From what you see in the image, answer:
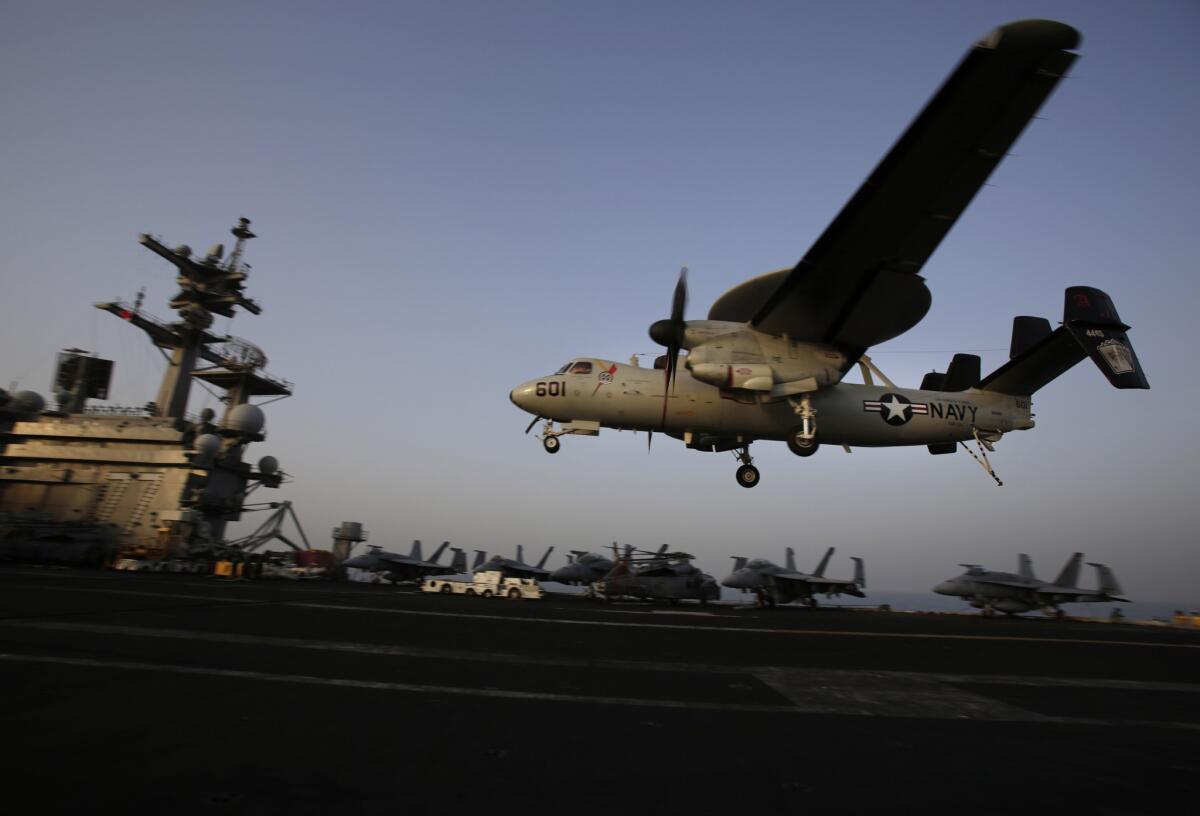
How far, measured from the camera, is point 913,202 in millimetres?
16141

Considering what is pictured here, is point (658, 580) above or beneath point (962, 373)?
beneath

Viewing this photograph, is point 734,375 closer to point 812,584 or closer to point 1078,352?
point 1078,352

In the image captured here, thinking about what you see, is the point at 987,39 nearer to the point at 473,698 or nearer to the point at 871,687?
the point at 871,687

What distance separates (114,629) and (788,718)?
8.38 meters

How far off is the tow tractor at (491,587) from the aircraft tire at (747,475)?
945cm

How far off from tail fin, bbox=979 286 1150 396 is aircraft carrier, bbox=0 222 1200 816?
12.1m

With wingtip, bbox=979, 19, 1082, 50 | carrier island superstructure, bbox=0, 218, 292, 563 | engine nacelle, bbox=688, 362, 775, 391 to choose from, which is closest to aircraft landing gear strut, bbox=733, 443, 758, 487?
engine nacelle, bbox=688, 362, 775, 391

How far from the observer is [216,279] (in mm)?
46688

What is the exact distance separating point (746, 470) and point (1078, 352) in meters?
11.9

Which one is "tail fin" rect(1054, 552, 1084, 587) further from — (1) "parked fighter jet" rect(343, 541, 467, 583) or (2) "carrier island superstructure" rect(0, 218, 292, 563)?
(2) "carrier island superstructure" rect(0, 218, 292, 563)

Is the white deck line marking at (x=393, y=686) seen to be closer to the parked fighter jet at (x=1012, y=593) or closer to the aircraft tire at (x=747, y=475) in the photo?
the aircraft tire at (x=747, y=475)

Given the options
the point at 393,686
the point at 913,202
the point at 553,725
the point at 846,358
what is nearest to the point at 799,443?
the point at 846,358

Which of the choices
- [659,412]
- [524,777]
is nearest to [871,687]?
[524,777]

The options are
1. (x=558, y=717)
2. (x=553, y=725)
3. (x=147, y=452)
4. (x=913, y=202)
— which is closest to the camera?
(x=553, y=725)
